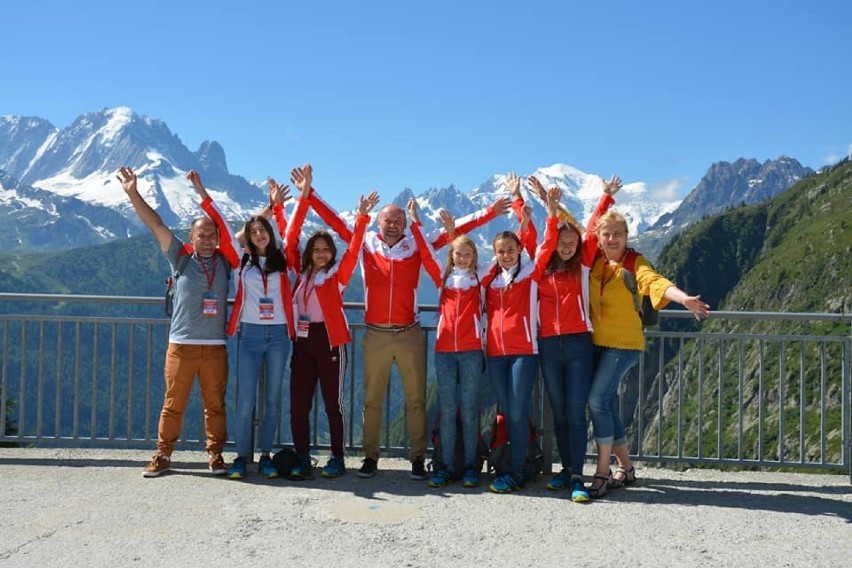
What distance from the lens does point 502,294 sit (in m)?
6.76

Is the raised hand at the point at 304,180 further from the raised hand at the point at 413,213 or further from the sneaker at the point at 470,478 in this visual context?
the sneaker at the point at 470,478

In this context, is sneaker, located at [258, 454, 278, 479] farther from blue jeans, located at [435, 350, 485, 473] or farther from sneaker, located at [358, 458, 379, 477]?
blue jeans, located at [435, 350, 485, 473]

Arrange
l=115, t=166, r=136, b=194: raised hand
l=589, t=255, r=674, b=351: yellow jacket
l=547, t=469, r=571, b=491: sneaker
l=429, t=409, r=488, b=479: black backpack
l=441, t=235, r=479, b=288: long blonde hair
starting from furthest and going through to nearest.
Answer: l=115, t=166, r=136, b=194: raised hand
l=429, t=409, r=488, b=479: black backpack
l=441, t=235, r=479, b=288: long blonde hair
l=547, t=469, r=571, b=491: sneaker
l=589, t=255, r=674, b=351: yellow jacket

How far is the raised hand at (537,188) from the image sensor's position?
7.04 m

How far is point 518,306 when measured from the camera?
666 cm

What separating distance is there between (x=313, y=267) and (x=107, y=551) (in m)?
3.02

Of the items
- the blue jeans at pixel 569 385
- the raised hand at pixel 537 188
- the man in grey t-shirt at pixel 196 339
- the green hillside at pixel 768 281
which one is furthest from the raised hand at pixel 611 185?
the green hillside at pixel 768 281

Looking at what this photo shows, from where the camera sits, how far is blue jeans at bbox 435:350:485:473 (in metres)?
6.77

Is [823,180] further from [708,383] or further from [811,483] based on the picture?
[811,483]

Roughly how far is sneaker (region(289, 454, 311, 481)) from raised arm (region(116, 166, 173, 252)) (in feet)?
7.28

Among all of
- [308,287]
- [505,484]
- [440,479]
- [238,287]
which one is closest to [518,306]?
[505,484]

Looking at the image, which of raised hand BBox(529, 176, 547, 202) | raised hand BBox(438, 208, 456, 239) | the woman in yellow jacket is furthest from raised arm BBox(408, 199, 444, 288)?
the woman in yellow jacket

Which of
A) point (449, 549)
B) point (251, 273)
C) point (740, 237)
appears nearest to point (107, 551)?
point (449, 549)

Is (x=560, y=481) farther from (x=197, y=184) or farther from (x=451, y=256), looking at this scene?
(x=197, y=184)
